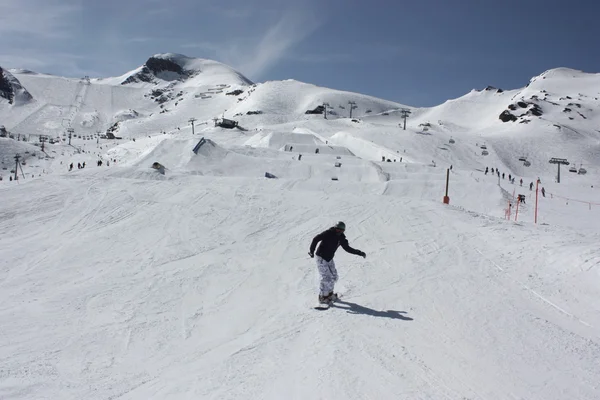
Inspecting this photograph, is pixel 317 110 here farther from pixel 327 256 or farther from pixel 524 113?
pixel 327 256

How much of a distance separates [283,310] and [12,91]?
6624 inches

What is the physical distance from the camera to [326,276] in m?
7.09

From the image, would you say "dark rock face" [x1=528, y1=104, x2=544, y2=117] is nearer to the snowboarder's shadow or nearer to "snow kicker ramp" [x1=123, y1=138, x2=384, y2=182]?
"snow kicker ramp" [x1=123, y1=138, x2=384, y2=182]

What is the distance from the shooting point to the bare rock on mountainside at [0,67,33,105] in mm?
134375

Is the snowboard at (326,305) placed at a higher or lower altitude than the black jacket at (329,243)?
lower

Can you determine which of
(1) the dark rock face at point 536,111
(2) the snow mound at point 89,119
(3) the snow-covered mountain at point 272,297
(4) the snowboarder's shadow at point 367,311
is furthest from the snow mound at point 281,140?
(2) the snow mound at point 89,119

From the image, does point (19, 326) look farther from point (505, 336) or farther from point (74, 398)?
point (505, 336)

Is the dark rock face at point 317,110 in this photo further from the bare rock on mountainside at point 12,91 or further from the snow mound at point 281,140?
the bare rock on mountainside at point 12,91

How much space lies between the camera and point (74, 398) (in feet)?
14.8

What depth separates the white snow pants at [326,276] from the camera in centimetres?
708

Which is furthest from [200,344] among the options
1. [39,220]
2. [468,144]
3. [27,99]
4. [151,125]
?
[27,99]

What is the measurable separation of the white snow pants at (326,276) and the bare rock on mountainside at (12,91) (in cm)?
15783

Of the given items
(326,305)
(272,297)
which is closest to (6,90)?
(272,297)

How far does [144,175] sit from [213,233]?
12101 millimetres
